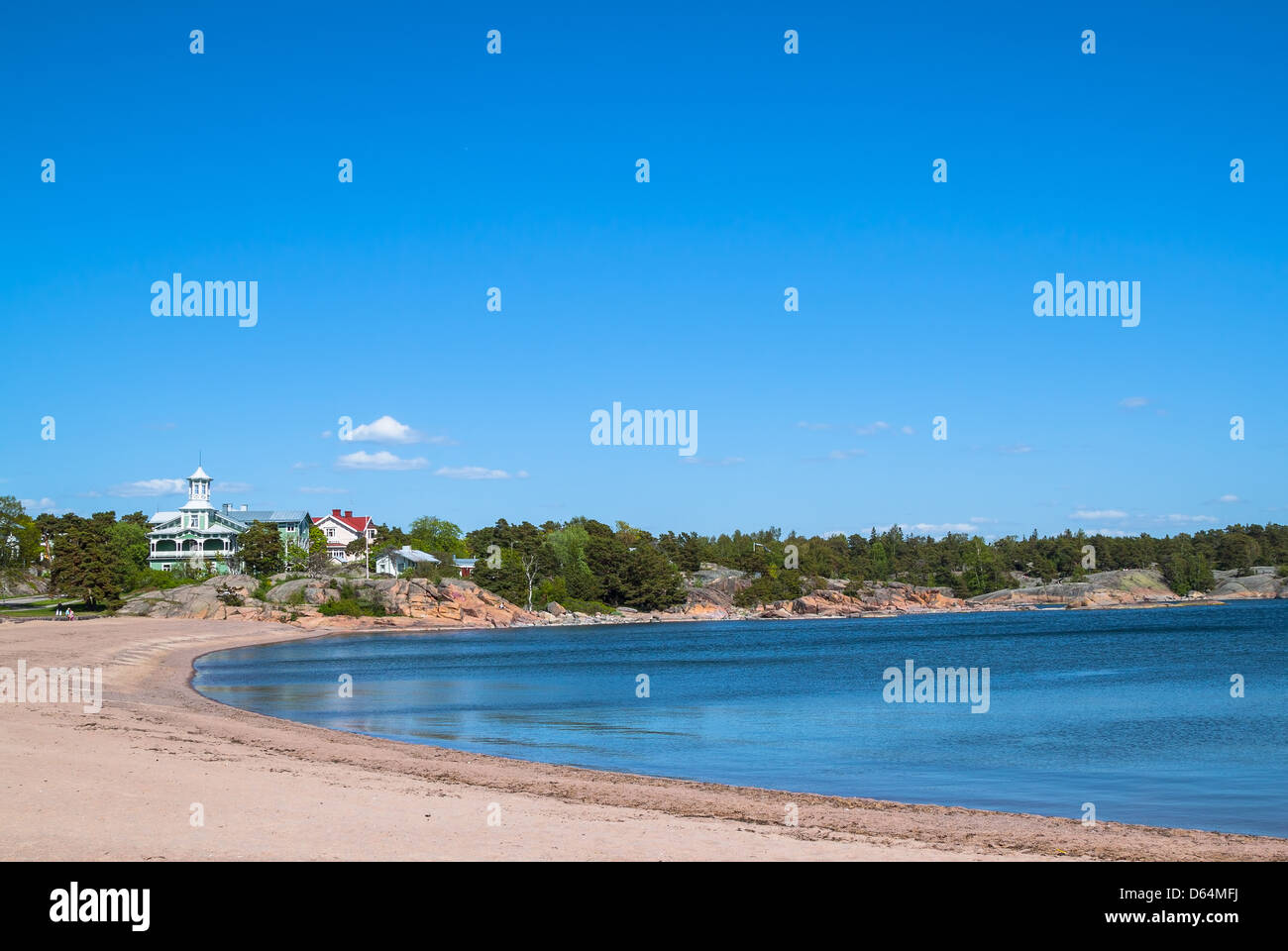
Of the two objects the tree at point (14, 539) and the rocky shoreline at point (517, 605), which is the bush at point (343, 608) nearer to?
the rocky shoreline at point (517, 605)

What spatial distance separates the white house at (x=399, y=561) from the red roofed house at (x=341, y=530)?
9.53 metres

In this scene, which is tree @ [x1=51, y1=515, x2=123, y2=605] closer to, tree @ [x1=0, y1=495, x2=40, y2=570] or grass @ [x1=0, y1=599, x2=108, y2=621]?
grass @ [x1=0, y1=599, x2=108, y2=621]

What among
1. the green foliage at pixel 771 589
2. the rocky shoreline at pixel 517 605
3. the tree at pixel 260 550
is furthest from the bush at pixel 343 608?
the green foliage at pixel 771 589

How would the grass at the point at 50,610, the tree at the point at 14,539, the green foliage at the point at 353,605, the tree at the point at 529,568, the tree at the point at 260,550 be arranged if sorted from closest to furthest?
the grass at the point at 50,610 < the tree at the point at 14,539 < the green foliage at the point at 353,605 < the tree at the point at 260,550 < the tree at the point at 529,568

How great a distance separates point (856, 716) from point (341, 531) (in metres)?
137

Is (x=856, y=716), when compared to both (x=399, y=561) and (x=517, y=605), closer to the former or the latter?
(x=517, y=605)

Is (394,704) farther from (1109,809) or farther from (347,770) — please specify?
(1109,809)

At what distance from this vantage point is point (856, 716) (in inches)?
1321

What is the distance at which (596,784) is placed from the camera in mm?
18859

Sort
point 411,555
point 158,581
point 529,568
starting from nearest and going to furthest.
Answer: point 158,581, point 529,568, point 411,555

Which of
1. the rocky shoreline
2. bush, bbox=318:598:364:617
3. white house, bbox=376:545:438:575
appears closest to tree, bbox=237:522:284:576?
the rocky shoreline

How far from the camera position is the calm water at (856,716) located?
800 inches

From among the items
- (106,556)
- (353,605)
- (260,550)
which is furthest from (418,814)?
→ (260,550)
